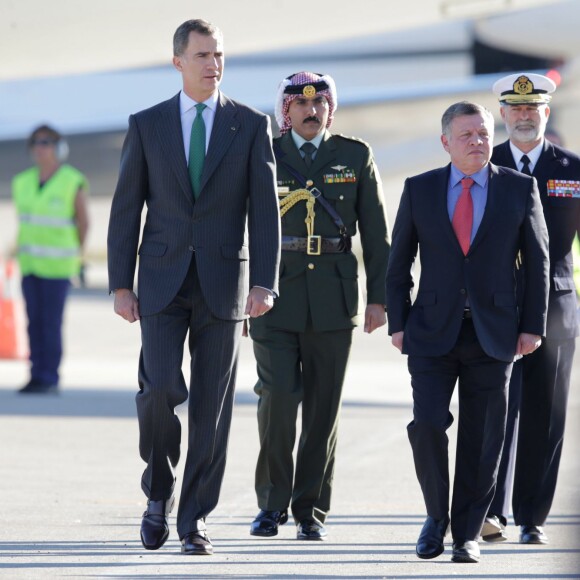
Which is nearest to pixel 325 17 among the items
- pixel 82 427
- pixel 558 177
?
pixel 82 427

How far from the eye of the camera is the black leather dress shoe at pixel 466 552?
5.34 meters

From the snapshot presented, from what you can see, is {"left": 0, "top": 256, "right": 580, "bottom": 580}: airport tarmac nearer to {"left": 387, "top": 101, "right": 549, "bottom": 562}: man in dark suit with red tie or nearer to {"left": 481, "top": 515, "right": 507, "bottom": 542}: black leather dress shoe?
{"left": 481, "top": 515, "right": 507, "bottom": 542}: black leather dress shoe

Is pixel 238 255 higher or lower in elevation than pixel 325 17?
lower

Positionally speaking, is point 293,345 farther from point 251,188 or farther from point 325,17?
point 325,17

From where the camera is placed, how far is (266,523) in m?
5.89

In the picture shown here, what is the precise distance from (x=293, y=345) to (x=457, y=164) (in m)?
1.04

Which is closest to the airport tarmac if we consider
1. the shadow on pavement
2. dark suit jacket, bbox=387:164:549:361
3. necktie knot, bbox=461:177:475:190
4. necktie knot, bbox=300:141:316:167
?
the shadow on pavement

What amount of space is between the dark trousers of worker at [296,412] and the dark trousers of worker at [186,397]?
454 mm

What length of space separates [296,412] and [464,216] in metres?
1.11

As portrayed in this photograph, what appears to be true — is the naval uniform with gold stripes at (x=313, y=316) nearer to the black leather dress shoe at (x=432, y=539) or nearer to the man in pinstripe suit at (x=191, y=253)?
the man in pinstripe suit at (x=191, y=253)

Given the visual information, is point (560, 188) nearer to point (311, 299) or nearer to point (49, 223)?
point (311, 299)

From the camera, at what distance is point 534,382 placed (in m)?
6.00

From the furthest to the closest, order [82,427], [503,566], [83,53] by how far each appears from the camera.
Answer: [83,53], [82,427], [503,566]

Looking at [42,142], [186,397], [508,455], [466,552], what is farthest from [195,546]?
[42,142]
